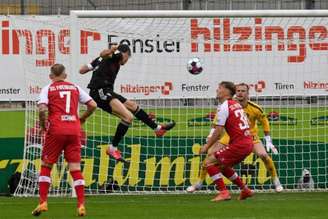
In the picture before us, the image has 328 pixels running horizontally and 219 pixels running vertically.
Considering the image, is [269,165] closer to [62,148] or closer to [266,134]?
[266,134]

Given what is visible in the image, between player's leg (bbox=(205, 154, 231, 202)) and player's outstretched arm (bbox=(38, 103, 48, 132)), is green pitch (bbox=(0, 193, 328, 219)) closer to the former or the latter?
player's leg (bbox=(205, 154, 231, 202))

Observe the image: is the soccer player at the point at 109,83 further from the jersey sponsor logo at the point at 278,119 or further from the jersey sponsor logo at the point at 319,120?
the jersey sponsor logo at the point at 319,120

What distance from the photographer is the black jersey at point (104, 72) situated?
1752 cm

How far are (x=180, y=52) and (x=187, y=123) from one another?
1.57 meters

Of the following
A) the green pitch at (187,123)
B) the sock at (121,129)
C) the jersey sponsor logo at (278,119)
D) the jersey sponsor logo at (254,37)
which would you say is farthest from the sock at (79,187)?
the jersey sponsor logo at (278,119)

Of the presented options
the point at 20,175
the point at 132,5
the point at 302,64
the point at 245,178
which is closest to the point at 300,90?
the point at 302,64

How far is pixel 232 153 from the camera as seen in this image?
16516 mm

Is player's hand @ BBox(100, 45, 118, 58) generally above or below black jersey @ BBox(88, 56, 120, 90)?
above

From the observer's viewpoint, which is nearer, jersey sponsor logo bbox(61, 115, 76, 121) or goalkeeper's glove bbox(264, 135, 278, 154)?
jersey sponsor logo bbox(61, 115, 76, 121)

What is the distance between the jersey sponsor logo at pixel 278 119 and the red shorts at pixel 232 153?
441cm

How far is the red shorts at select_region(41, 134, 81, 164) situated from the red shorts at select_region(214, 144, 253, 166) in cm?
357

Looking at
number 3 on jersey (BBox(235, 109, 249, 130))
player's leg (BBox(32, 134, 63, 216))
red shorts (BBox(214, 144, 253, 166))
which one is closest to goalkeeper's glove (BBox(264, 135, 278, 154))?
red shorts (BBox(214, 144, 253, 166))

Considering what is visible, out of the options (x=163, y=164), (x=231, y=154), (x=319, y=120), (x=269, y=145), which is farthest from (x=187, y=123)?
(x=231, y=154)

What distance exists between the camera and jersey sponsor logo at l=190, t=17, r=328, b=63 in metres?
20.2
